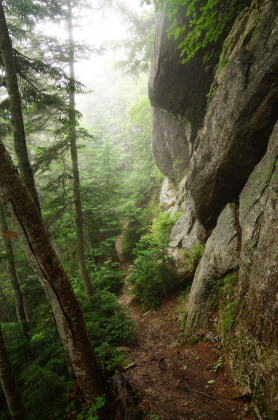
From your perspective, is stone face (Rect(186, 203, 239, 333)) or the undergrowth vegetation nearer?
the undergrowth vegetation

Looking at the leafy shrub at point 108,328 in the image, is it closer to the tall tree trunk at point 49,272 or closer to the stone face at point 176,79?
the tall tree trunk at point 49,272

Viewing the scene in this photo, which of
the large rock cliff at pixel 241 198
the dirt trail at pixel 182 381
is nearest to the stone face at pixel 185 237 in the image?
the large rock cliff at pixel 241 198

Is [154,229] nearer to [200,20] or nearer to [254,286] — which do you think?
[254,286]

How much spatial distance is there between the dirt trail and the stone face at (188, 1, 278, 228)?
4.50 meters

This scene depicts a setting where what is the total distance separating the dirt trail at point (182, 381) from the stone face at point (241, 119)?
4495 mm

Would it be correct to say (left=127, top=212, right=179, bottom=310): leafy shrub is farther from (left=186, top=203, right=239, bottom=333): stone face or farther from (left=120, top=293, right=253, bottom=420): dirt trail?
(left=120, top=293, right=253, bottom=420): dirt trail

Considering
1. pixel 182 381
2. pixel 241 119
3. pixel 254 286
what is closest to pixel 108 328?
pixel 182 381

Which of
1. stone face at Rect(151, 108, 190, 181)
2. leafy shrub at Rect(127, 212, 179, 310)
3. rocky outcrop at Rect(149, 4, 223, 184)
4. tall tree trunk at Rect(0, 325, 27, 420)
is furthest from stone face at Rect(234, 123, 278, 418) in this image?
stone face at Rect(151, 108, 190, 181)

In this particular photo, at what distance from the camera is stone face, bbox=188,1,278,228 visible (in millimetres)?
4746

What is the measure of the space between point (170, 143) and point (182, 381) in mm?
11328

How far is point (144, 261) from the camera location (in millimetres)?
9258

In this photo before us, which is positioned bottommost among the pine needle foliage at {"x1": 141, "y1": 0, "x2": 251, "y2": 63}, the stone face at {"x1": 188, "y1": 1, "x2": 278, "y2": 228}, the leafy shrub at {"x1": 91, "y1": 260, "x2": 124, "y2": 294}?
the leafy shrub at {"x1": 91, "y1": 260, "x2": 124, "y2": 294}

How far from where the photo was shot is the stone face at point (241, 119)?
4.75 m

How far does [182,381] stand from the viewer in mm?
4465
